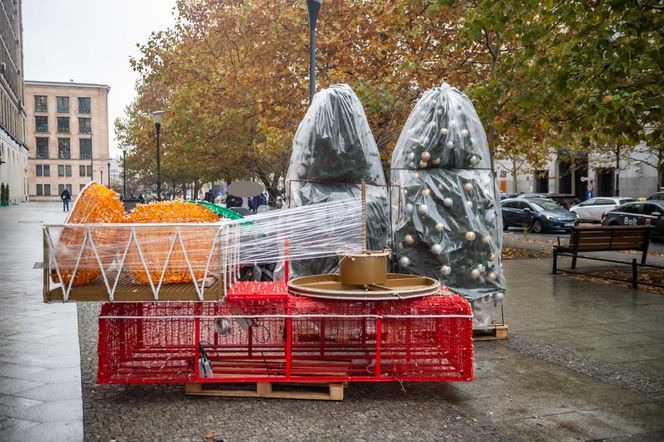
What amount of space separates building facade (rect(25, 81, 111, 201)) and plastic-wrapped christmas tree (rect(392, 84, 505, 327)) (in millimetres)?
98453

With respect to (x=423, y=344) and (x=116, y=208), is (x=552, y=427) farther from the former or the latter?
(x=116, y=208)

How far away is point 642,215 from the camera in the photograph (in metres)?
22.3

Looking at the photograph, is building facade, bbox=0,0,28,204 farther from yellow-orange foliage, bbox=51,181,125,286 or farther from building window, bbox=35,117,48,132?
yellow-orange foliage, bbox=51,181,125,286

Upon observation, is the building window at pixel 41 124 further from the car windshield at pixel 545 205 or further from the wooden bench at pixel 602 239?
the wooden bench at pixel 602 239

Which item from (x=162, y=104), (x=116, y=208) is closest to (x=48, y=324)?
(x=116, y=208)

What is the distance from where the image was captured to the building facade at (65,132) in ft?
322

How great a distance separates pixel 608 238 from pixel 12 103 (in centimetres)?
6420

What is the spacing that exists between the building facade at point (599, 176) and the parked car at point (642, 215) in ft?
34.4

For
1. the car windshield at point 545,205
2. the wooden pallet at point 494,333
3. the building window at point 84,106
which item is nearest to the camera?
the wooden pallet at point 494,333

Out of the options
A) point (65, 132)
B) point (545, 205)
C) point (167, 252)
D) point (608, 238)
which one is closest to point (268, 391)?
point (167, 252)

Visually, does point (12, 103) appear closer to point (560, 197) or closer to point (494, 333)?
point (560, 197)

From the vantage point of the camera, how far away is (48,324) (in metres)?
7.67

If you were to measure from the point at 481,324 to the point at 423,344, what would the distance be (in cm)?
187

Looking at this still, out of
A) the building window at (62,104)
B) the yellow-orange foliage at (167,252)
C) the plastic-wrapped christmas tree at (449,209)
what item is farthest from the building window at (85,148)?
the yellow-orange foliage at (167,252)
